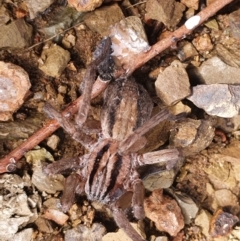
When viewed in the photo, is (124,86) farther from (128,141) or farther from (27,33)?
(27,33)

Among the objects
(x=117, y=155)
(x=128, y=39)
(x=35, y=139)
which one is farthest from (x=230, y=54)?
(x=35, y=139)

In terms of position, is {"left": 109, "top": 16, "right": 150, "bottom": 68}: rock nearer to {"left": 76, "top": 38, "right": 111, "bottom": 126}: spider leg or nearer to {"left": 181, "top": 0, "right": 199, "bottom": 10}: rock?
{"left": 76, "top": 38, "right": 111, "bottom": 126}: spider leg

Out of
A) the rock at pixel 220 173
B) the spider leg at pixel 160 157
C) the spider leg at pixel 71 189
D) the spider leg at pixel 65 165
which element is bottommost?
the rock at pixel 220 173

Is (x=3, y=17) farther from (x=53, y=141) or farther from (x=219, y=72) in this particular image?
(x=219, y=72)

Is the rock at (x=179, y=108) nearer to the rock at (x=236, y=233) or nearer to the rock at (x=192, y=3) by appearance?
the rock at (x=192, y=3)

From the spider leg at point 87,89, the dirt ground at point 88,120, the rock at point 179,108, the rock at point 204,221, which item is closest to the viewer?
the spider leg at point 87,89

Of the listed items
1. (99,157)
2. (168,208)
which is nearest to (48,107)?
(99,157)

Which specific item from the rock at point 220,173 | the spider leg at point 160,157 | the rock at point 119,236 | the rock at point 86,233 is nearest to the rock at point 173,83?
the spider leg at point 160,157
